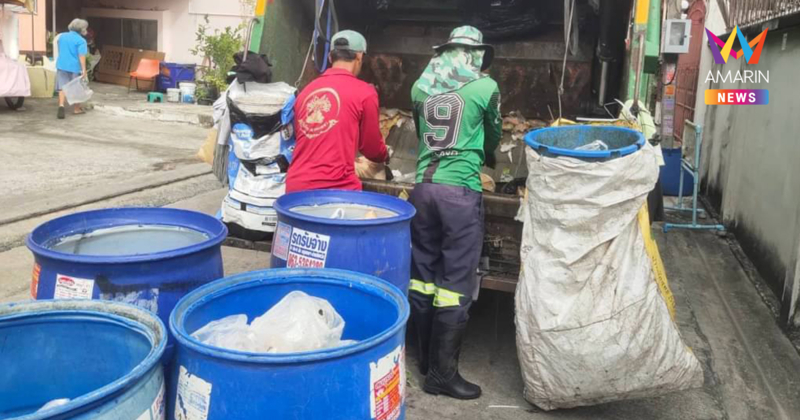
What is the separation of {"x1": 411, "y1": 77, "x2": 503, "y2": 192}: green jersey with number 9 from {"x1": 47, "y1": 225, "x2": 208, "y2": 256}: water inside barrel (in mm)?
1309

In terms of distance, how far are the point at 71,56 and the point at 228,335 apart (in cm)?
1007

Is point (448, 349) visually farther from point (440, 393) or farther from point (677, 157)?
point (677, 157)

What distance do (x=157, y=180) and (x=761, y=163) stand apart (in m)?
5.51

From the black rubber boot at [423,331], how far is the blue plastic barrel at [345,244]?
0.70 meters

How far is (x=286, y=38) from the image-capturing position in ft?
14.6

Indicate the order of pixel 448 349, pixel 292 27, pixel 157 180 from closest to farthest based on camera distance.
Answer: pixel 448 349 → pixel 292 27 → pixel 157 180

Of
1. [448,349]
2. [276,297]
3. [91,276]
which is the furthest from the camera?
[448,349]

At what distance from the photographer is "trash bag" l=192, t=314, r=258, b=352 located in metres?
1.54

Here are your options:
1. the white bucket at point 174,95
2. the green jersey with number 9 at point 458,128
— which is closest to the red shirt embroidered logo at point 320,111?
the green jersey with number 9 at point 458,128

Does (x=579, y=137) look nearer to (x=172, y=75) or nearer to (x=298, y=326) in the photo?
(x=298, y=326)

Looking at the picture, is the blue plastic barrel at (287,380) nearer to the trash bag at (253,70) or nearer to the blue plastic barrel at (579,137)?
the blue plastic barrel at (579,137)

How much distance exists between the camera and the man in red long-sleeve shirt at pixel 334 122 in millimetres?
3162

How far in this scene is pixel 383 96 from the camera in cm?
532

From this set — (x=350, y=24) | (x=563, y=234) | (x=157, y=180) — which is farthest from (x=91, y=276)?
(x=157, y=180)
